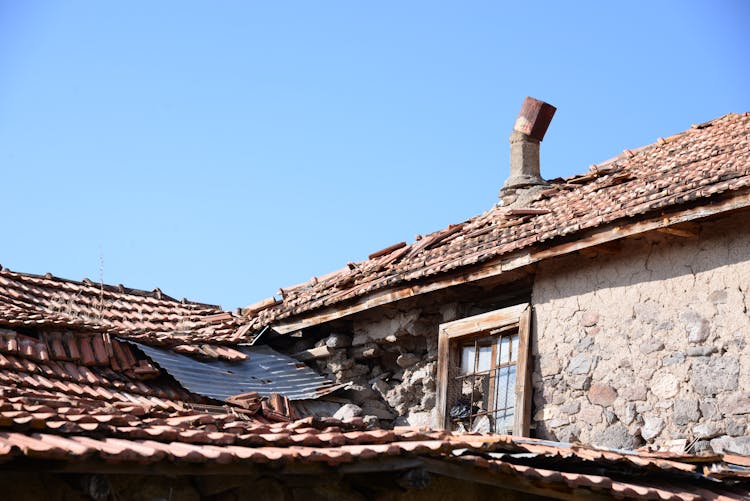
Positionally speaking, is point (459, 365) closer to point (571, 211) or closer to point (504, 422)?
point (504, 422)

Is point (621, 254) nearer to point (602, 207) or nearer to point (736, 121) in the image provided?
point (602, 207)

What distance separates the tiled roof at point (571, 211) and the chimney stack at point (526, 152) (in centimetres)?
25

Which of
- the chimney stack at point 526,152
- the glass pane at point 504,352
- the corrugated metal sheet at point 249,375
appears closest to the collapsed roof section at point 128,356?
the corrugated metal sheet at point 249,375

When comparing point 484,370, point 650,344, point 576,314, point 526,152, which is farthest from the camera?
point 526,152

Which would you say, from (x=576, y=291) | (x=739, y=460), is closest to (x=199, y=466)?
(x=739, y=460)

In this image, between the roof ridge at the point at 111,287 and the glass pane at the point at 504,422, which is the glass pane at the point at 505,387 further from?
the roof ridge at the point at 111,287

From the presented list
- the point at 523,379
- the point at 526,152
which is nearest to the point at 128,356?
the point at 523,379

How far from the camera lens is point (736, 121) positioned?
9.68 meters

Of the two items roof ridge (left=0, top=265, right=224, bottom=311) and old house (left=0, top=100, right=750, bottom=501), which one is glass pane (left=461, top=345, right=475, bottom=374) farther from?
roof ridge (left=0, top=265, right=224, bottom=311)

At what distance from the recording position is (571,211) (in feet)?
29.0

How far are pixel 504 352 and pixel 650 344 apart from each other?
1.40 m

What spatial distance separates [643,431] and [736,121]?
3.44 m

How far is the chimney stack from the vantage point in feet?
35.8

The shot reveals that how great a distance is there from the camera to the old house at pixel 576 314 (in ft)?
24.1
